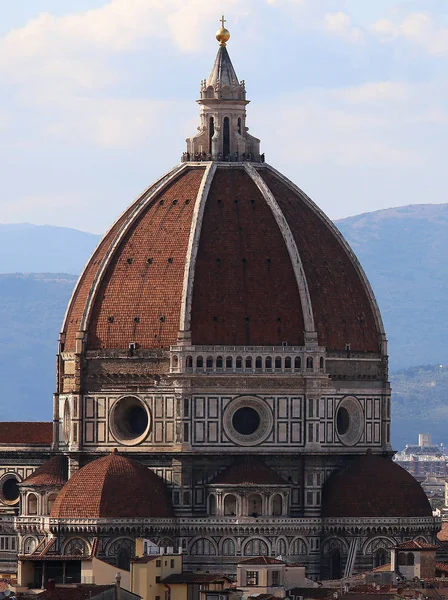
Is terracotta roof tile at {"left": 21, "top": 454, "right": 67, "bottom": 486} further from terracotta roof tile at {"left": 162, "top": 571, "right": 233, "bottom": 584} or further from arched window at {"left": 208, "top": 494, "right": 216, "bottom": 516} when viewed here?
terracotta roof tile at {"left": 162, "top": 571, "right": 233, "bottom": 584}

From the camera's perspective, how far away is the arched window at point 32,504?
10531cm

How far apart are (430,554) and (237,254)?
1478 cm

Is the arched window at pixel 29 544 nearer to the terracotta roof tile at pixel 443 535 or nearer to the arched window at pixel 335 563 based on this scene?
the arched window at pixel 335 563

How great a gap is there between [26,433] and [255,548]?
13.1 metres

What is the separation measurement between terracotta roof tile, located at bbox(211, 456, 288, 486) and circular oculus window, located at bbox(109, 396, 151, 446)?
3.50 m

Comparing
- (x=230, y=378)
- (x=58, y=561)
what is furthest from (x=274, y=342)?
(x=58, y=561)

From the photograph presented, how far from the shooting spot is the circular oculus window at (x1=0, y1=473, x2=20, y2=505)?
10994 centimetres

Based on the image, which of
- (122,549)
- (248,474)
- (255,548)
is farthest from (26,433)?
(255,548)

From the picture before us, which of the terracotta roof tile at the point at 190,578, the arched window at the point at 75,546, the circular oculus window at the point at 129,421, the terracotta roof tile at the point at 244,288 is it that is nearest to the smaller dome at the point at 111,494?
the arched window at the point at 75,546

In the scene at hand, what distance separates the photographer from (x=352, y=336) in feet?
A: 350

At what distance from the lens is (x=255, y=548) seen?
3989 inches

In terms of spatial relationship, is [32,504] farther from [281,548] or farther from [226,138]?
[226,138]

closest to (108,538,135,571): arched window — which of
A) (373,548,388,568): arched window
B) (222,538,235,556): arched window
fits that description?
(222,538,235,556): arched window

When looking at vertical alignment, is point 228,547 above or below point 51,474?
below
